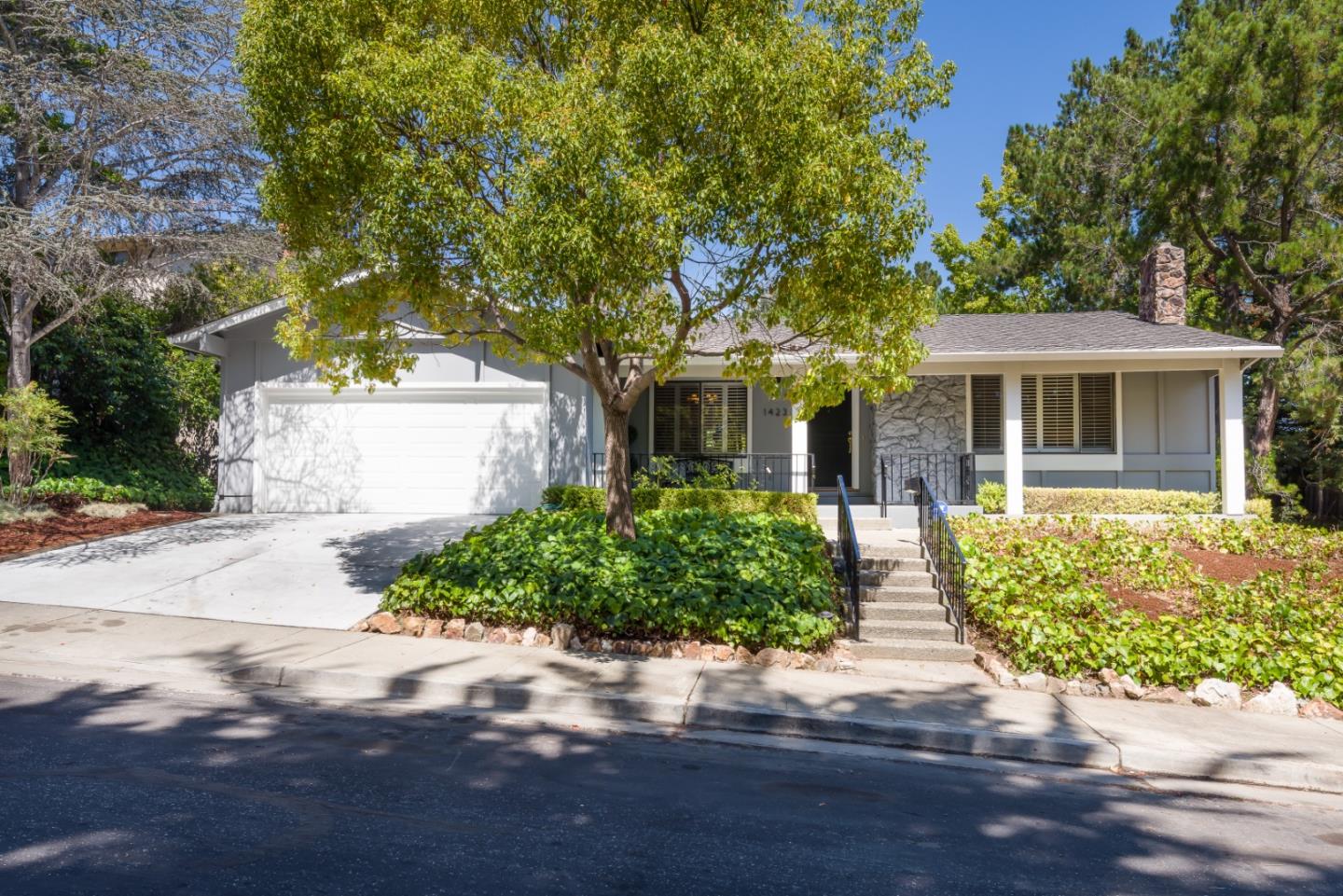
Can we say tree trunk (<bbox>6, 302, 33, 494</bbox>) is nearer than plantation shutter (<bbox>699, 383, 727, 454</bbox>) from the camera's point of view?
Yes

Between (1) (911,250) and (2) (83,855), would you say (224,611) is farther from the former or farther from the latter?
(1) (911,250)

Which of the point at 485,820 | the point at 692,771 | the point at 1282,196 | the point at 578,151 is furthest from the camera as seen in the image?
the point at 1282,196

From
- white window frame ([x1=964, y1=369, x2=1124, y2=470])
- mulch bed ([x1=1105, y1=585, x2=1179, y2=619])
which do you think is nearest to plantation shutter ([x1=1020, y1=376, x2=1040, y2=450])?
white window frame ([x1=964, y1=369, x2=1124, y2=470])

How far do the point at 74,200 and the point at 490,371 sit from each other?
6419 millimetres

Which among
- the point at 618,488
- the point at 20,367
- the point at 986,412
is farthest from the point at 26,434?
the point at 986,412

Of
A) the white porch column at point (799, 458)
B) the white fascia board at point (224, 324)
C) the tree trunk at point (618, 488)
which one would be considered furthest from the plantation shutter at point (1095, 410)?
the white fascia board at point (224, 324)

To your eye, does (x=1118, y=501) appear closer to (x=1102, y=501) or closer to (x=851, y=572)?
(x=1102, y=501)

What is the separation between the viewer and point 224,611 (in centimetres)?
848

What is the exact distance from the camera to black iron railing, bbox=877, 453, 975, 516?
48.4 feet

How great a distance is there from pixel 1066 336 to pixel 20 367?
17.2 m

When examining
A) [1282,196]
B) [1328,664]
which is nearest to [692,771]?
[1328,664]

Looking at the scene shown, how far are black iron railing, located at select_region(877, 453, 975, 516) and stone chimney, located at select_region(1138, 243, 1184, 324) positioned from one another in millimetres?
5005

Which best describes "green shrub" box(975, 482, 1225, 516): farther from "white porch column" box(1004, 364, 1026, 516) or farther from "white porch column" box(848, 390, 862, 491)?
"white porch column" box(848, 390, 862, 491)

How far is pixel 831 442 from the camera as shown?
16719mm
